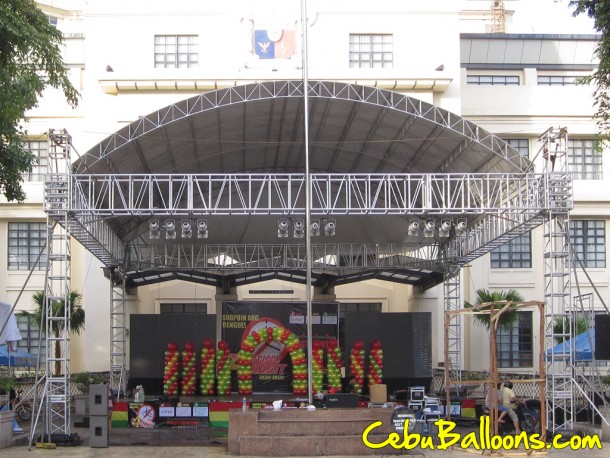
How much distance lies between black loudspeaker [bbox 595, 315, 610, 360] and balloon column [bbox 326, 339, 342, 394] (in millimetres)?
10455

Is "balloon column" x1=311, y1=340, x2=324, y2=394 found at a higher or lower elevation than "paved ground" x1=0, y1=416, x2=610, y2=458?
higher

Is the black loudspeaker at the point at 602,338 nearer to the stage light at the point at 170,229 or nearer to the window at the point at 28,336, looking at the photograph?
the stage light at the point at 170,229

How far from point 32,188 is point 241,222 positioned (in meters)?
8.48

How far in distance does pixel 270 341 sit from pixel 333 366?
2229 millimetres

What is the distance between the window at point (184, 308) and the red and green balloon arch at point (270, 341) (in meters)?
7.16

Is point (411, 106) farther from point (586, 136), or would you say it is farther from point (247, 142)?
point (586, 136)

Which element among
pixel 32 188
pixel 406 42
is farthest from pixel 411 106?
pixel 32 188

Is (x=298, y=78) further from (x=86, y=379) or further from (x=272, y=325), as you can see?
(x=86, y=379)

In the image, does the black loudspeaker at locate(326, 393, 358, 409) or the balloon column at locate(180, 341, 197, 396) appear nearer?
the black loudspeaker at locate(326, 393, 358, 409)

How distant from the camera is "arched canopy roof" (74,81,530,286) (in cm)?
2456

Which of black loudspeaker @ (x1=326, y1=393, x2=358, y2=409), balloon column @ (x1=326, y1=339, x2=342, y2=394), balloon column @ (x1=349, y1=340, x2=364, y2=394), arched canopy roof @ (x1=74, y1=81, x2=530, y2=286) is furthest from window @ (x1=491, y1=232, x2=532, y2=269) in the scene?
black loudspeaker @ (x1=326, y1=393, x2=358, y2=409)

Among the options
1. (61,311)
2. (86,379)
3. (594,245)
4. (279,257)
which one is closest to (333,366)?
(279,257)

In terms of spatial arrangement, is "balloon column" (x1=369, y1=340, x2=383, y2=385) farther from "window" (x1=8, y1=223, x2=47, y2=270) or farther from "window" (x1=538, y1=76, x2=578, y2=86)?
"window" (x1=538, y1=76, x2=578, y2=86)

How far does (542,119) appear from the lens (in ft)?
124
